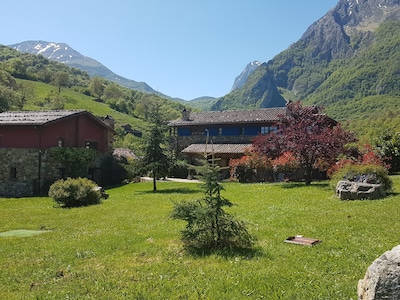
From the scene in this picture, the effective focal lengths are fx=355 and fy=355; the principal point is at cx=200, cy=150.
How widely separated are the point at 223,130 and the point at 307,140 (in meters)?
25.4

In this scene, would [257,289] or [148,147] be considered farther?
[148,147]

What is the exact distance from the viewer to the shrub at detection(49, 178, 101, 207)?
21.2 metres

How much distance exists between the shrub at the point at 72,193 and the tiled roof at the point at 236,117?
27.8 meters

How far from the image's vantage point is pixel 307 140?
23.5 m

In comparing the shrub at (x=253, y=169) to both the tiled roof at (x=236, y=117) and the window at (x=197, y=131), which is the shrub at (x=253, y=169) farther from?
the window at (x=197, y=131)

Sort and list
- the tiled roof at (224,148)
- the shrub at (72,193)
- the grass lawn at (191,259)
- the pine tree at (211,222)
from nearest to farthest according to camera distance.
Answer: the grass lawn at (191,259) → the pine tree at (211,222) → the shrub at (72,193) → the tiled roof at (224,148)

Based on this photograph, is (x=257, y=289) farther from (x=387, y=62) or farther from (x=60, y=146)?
(x=387, y=62)

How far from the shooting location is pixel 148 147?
27906mm

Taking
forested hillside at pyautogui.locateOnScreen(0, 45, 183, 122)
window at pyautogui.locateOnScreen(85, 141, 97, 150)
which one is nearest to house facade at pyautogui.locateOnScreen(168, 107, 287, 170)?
window at pyautogui.locateOnScreen(85, 141, 97, 150)

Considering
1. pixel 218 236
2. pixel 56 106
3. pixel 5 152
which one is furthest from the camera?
pixel 56 106

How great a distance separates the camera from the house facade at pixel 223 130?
4434cm

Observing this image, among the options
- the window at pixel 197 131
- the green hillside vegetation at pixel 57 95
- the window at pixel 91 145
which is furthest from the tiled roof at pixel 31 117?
the green hillside vegetation at pixel 57 95

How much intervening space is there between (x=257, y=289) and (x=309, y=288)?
953 mm

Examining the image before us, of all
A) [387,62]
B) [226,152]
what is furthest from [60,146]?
[387,62]
